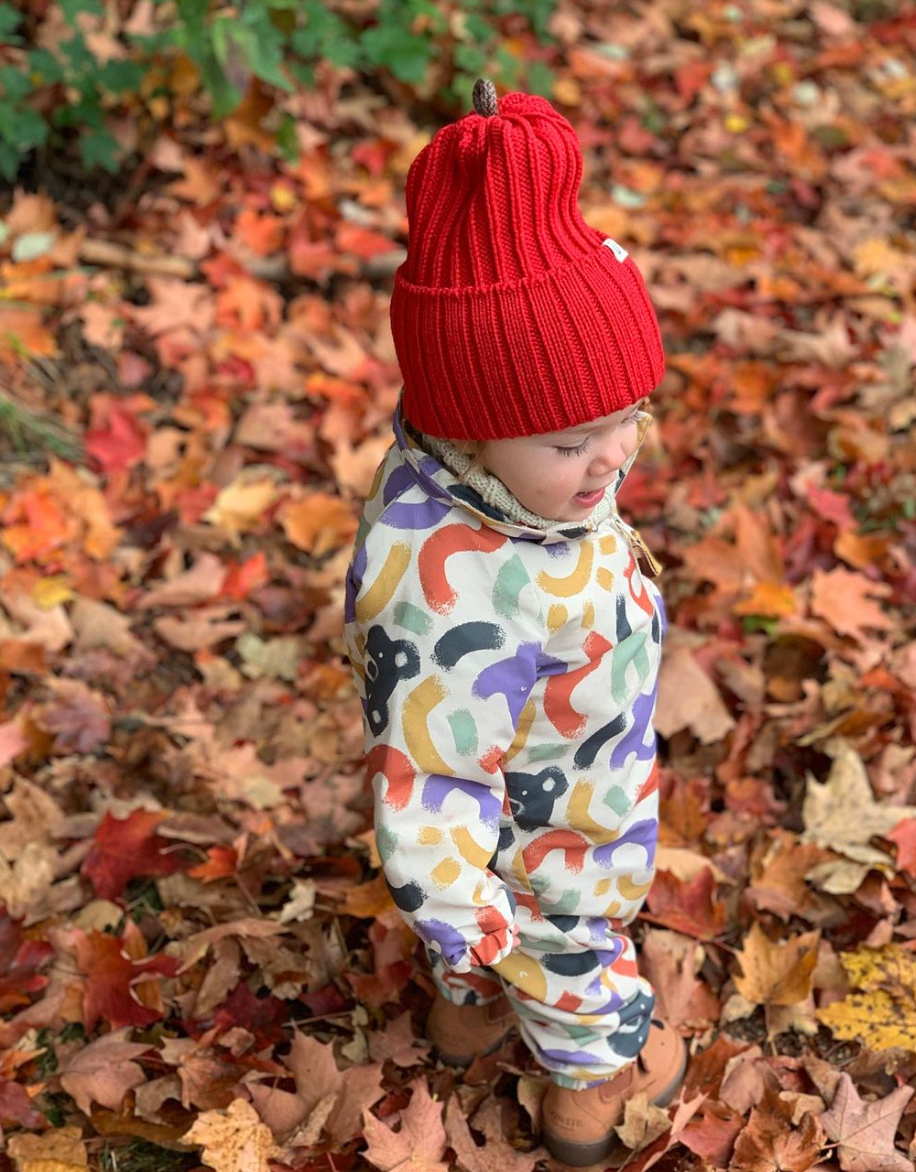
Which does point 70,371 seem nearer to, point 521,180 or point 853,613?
point 853,613

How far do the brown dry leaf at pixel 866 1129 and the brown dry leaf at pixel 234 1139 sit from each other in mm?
999

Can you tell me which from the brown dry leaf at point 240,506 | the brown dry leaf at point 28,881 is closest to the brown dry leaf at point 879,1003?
the brown dry leaf at point 28,881

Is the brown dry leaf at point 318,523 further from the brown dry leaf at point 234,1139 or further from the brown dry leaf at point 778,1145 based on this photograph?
the brown dry leaf at point 778,1145

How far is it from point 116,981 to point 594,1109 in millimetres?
976

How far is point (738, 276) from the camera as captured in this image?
448 centimetres

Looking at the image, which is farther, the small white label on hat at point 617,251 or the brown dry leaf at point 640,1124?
the brown dry leaf at point 640,1124

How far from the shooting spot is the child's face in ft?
5.41

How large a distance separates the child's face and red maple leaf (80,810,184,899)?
1.44 meters

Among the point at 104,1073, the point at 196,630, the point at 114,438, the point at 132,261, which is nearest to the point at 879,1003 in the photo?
the point at 104,1073

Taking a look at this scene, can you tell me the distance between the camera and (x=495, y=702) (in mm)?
1691

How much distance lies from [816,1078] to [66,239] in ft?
11.4

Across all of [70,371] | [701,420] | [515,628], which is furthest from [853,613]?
[70,371]

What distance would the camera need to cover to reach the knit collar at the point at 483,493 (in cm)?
169

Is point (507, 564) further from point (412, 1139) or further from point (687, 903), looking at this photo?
point (687, 903)
